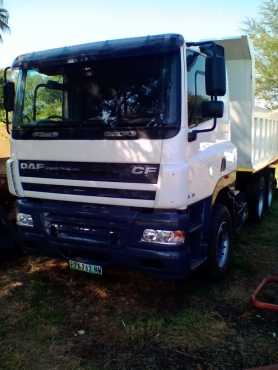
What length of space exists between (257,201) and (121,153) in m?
4.16

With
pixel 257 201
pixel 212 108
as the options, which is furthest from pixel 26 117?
pixel 257 201

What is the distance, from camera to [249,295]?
4477 mm

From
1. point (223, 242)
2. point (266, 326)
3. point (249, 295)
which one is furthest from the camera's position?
point (223, 242)

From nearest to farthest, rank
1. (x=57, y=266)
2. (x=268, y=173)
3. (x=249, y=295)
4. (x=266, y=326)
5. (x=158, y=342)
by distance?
(x=158, y=342) < (x=266, y=326) < (x=249, y=295) < (x=57, y=266) < (x=268, y=173)

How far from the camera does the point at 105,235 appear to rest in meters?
3.96

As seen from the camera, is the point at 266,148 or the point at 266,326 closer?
the point at 266,326

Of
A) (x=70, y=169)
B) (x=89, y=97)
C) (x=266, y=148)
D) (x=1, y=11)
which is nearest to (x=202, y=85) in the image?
(x=89, y=97)

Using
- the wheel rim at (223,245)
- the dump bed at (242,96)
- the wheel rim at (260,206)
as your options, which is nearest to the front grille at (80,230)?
the wheel rim at (223,245)

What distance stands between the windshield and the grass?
1.87 m

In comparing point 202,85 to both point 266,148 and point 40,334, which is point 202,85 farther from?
point 266,148

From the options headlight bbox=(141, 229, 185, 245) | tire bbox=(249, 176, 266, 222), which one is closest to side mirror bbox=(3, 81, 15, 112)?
headlight bbox=(141, 229, 185, 245)

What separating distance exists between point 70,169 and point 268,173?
17.8 ft

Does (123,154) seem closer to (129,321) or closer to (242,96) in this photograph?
(129,321)

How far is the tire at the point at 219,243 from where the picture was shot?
4508mm
